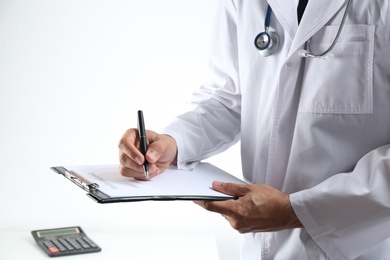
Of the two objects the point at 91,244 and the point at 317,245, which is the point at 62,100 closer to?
the point at 91,244

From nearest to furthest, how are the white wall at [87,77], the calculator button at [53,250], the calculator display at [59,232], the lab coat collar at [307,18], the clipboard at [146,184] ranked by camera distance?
the clipboard at [146,184] < the lab coat collar at [307,18] < the calculator button at [53,250] < the calculator display at [59,232] < the white wall at [87,77]

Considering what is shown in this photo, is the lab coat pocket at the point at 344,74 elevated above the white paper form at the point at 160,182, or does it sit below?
above

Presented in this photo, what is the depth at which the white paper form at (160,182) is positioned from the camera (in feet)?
3.01

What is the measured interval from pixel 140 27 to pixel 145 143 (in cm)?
95

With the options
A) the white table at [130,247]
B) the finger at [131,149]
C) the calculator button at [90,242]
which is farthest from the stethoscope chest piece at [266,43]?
the calculator button at [90,242]

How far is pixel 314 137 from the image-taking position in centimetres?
99

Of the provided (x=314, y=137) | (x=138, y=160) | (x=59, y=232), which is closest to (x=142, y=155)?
(x=138, y=160)

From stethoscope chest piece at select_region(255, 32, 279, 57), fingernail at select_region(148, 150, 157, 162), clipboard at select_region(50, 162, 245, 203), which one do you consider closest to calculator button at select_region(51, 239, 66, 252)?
clipboard at select_region(50, 162, 245, 203)

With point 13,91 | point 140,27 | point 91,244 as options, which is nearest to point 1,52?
point 13,91

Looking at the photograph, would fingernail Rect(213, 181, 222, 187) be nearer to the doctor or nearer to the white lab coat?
the doctor

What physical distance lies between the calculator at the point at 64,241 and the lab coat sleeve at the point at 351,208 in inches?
36.5

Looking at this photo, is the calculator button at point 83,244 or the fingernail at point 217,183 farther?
the calculator button at point 83,244

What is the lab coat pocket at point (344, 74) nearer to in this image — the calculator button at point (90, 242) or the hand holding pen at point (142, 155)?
the hand holding pen at point (142, 155)

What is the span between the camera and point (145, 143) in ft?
3.53
